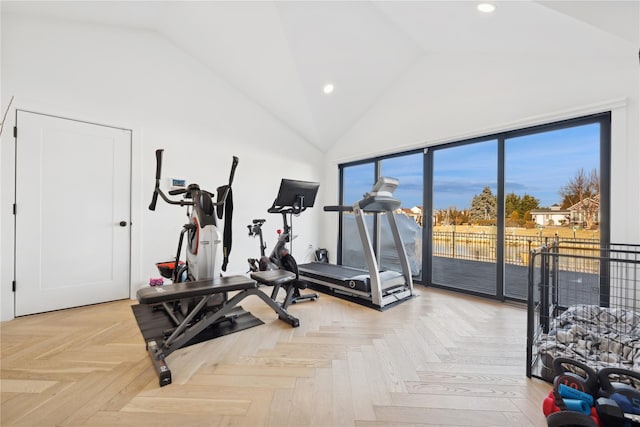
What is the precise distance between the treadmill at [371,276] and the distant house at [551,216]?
1598 mm

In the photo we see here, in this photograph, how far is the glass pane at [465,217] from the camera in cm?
364

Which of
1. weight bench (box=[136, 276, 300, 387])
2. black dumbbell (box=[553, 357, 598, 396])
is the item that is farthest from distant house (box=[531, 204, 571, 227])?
weight bench (box=[136, 276, 300, 387])

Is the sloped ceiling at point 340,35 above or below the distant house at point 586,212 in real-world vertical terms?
above

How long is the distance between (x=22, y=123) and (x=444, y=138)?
4.90 meters

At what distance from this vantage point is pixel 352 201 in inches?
215

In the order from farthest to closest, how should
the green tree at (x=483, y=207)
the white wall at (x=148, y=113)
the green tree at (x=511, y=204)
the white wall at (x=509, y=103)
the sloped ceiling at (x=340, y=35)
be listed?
the green tree at (x=483, y=207) → the green tree at (x=511, y=204) → the white wall at (x=148, y=113) → the white wall at (x=509, y=103) → the sloped ceiling at (x=340, y=35)

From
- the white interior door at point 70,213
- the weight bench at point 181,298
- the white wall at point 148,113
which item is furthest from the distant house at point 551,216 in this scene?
the white interior door at point 70,213

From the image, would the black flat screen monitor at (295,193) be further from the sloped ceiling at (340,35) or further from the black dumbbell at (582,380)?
the black dumbbell at (582,380)

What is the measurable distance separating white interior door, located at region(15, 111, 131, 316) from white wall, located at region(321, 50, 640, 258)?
3652mm

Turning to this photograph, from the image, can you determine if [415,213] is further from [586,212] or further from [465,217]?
[586,212]

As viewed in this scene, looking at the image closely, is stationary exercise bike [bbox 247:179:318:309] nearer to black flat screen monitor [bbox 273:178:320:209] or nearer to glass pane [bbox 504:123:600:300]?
black flat screen monitor [bbox 273:178:320:209]

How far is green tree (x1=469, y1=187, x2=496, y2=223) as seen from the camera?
3590 millimetres

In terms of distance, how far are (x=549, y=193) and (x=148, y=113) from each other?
5030 millimetres

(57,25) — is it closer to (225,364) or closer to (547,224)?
(225,364)
